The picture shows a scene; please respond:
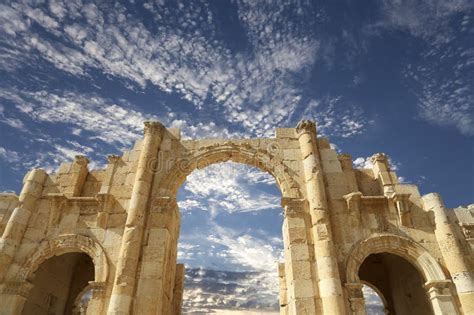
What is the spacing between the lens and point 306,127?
12.0 meters

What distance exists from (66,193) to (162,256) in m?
4.28

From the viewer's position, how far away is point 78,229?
10.4m

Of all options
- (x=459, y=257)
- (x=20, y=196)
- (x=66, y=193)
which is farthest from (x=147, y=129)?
(x=459, y=257)

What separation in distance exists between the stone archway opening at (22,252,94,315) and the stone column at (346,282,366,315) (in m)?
10.1

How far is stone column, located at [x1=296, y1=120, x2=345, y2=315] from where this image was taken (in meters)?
8.77

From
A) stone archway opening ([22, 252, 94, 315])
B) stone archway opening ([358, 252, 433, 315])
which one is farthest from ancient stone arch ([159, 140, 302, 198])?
stone archway opening ([358, 252, 433, 315])

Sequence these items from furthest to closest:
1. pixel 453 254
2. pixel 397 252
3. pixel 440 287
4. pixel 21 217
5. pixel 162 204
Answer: pixel 162 204, pixel 21 217, pixel 397 252, pixel 453 254, pixel 440 287

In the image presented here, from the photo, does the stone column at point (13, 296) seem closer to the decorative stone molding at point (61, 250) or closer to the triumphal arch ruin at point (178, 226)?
→ the triumphal arch ruin at point (178, 226)

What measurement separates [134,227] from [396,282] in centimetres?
1080

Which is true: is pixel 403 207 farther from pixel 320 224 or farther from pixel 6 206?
pixel 6 206

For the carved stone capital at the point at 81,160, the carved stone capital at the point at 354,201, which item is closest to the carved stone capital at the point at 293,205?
the carved stone capital at the point at 354,201

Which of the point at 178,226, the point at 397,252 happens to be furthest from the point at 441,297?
the point at 178,226

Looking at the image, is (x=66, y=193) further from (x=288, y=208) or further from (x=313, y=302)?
(x=313, y=302)

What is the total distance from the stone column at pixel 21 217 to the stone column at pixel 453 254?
12.9 m
